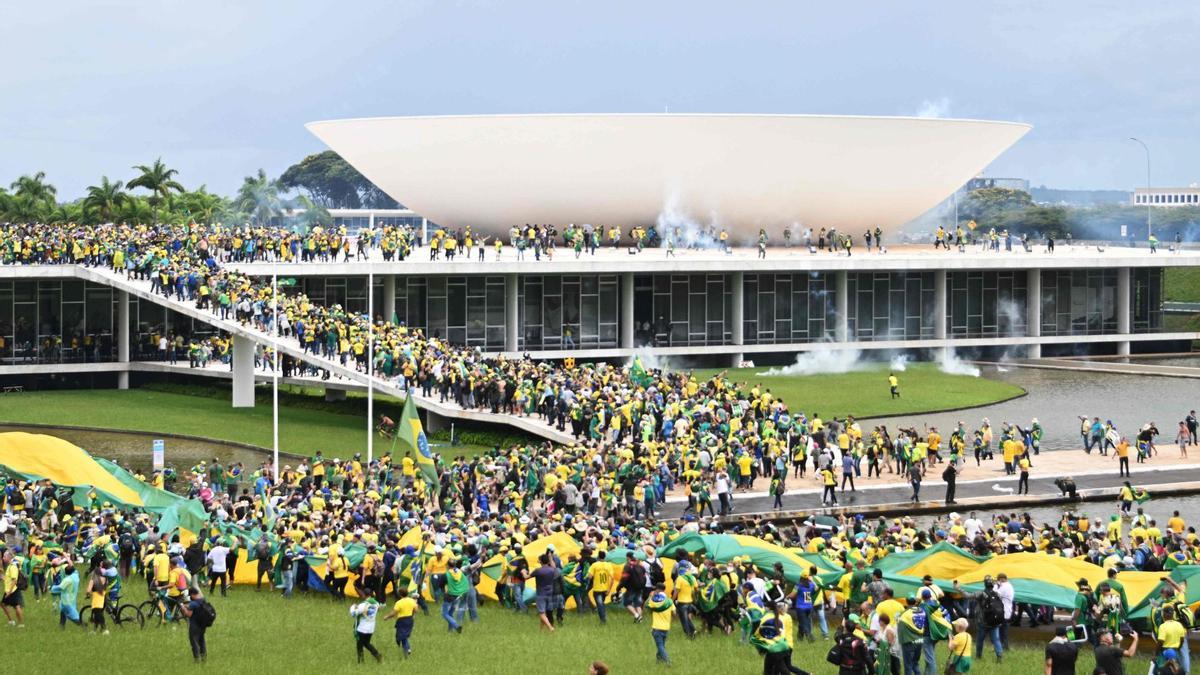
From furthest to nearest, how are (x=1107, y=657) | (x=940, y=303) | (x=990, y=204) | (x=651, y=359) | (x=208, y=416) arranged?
(x=990, y=204), (x=940, y=303), (x=651, y=359), (x=208, y=416), (x=1107, y=657)

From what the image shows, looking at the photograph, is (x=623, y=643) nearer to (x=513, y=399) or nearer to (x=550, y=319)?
(x=513, y=399)

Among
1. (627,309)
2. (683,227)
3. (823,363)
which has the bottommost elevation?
(823,363)

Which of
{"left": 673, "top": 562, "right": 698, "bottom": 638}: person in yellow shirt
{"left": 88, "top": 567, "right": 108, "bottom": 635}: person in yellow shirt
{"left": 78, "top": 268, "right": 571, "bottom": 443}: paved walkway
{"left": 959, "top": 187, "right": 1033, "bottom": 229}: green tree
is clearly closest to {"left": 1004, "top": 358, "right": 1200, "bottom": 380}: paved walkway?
{"left": 78, "top": 268, "right": 571, "bottom": 443}: paved walkway

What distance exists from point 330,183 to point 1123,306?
112 metres

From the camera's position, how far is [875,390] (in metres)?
49.7

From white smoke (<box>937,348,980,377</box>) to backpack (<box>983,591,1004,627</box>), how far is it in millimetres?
36968

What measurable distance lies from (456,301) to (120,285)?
12315mm

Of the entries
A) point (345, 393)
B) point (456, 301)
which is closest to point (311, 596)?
point (345, 393)

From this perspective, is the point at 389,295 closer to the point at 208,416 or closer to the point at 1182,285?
the point at 208,416

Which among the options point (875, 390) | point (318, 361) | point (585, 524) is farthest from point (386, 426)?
point (585, 524)

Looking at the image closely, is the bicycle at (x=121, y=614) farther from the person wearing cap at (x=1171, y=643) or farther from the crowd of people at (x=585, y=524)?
the person wearing cap at (x=1171, y=643)

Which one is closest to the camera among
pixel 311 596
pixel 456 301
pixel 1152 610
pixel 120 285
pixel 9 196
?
pixel 1152 610

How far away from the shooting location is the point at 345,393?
4878cm

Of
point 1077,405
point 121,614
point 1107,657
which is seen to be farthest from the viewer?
point 1077,405
